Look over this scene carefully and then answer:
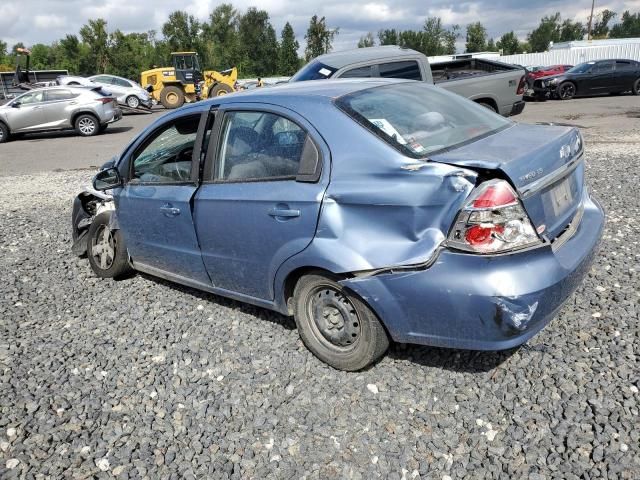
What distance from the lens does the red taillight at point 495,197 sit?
2.49m

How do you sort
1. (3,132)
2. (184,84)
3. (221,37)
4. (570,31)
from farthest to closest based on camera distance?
(570,31) < (221,37) < (184,84) < (3,132)

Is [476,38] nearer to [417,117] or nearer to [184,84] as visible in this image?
[184,84]

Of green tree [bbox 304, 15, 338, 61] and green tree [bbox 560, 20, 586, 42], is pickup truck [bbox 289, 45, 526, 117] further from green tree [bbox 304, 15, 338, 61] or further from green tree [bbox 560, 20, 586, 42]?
green tree [bbox 560, 20, 586, 42]

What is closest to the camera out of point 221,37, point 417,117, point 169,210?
point 417,117

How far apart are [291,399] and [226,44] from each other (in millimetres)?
84654

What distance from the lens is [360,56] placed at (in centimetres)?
858

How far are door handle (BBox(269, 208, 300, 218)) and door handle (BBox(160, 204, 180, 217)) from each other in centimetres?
94

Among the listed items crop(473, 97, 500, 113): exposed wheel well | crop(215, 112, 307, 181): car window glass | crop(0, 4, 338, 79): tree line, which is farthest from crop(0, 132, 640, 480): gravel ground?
crop(0, 4, 338, 79): tree line

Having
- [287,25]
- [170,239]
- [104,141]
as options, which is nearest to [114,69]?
[287,25]

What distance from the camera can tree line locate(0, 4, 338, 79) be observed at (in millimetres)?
61375

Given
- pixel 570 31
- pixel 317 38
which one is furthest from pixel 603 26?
pixel 317 38

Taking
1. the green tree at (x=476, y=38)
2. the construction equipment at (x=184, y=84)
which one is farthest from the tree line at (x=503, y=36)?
the construction equipment at (x=184, y=84)

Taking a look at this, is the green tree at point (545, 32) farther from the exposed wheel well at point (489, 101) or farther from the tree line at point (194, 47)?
the exposed wheel well at point (489, 101)

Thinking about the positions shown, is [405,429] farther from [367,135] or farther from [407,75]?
[407,75]
